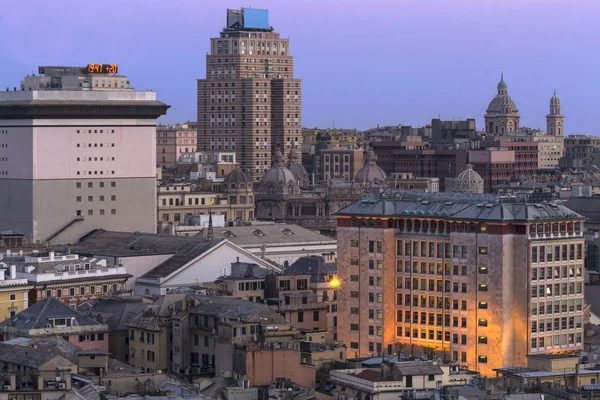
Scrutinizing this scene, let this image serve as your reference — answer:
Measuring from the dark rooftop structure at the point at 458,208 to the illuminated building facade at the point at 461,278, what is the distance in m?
0.11

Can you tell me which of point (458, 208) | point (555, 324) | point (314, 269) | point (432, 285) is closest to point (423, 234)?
point (458, 208)

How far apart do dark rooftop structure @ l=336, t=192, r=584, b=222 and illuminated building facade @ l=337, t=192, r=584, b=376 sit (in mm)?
111

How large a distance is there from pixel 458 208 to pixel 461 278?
20.3ft

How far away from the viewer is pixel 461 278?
160500 millimetres

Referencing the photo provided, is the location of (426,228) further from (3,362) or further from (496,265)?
(3,362)

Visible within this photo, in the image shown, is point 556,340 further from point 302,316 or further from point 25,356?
point 25,356

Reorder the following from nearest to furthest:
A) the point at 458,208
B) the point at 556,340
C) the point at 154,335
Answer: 1. the point at 154,335
2. the point at 556,340
3. the point at 458,208

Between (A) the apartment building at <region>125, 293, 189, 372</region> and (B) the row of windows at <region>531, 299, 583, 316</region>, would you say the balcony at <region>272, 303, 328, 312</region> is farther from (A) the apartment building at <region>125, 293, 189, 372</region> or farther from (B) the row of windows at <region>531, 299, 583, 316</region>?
(B) the row of windows at <region>531, 299, 583, 316</region>

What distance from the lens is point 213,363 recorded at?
490 feet

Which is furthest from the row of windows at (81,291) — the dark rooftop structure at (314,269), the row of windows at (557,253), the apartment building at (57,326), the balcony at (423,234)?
the row of windows at (557,253)

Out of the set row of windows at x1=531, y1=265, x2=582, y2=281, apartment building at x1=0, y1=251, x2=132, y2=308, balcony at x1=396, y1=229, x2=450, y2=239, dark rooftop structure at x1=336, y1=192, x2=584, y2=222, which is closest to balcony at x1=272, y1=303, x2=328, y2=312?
dark rooftop structure at x1=336, y1=192, x2=584, y2=222

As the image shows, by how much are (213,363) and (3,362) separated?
1731cm

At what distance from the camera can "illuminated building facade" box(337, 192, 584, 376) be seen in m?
158

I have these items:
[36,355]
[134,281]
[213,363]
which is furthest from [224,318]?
[134,281]
